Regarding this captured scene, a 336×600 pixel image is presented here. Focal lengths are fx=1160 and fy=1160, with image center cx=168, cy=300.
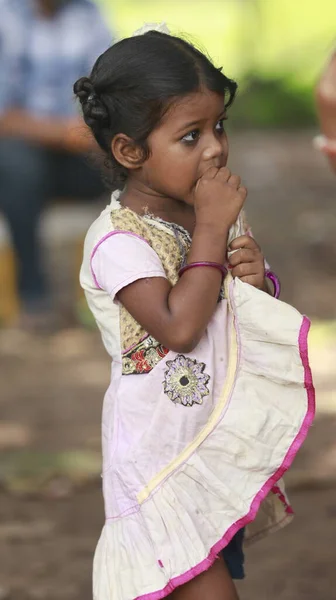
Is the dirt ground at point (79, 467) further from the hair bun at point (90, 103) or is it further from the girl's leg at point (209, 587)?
the hair bun at point (90, 103)

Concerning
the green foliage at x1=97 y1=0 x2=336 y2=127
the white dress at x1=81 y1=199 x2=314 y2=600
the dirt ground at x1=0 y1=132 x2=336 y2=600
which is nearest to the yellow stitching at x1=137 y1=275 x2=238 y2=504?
the white dress at x1=81 y1=199 x2=314 y2=600

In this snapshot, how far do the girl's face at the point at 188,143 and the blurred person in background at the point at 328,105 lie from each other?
0.22 m

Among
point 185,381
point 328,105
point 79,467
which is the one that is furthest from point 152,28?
point 79,467

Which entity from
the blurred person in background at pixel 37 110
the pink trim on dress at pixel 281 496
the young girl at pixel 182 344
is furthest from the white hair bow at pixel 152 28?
Result: the blurred person in background at pixel 37 110

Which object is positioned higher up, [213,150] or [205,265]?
[213,150]

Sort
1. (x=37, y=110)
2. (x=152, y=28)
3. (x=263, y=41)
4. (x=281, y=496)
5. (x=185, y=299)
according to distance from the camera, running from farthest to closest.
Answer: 1. (x=263, y=41)
2. (x=37, y=110)
3. (x=281, y=496)
4. (x=152, y=28)
5. (x=185, y=299)

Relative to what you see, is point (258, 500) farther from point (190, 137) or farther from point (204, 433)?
point (190, 137)

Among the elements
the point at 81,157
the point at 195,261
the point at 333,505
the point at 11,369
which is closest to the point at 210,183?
the point at 195,261

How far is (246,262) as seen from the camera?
7.93ft

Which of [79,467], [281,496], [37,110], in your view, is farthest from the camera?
[37,110]

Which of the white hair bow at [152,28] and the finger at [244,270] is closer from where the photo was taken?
the finger at [244,270]

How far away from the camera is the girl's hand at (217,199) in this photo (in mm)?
2367

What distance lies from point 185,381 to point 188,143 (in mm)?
495

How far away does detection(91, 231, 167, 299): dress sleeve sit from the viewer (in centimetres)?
237
